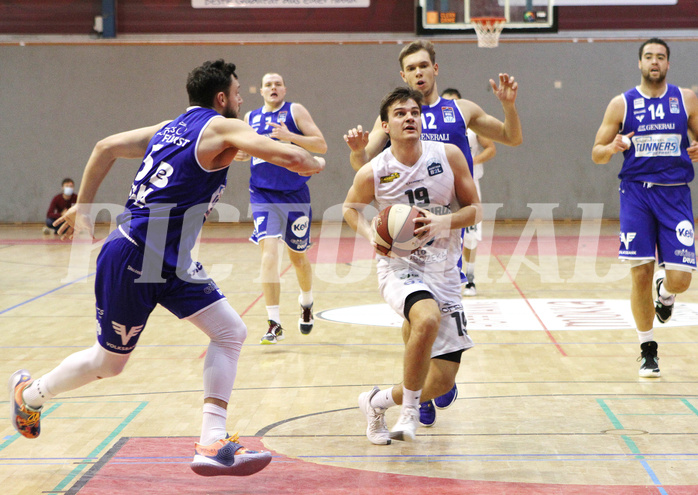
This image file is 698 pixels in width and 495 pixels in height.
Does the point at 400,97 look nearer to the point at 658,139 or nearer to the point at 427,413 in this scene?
the point at 427,413

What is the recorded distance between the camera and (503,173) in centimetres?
1764

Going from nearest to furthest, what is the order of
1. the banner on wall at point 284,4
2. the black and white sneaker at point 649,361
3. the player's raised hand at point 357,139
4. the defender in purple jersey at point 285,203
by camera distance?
the player's raised hand at point 357,139 < the black and white sneaker at point 649,361 < the defender in purple jersey at point 285,203 < the banner on wall at point 284,4

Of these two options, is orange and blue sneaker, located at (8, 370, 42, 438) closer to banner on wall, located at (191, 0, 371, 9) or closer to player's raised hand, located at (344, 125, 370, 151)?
player's raised hand, located at (344, 125, 370, 151)

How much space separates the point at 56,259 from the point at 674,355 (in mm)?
9708

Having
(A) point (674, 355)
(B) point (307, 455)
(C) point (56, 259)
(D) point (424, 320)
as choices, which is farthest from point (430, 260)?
(C) point (56, 259)

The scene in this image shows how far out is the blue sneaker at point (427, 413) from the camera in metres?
4.59

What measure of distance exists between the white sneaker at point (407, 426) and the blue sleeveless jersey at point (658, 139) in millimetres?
2799

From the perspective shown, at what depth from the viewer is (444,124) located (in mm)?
5277

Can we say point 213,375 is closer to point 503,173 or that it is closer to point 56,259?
point 56,259

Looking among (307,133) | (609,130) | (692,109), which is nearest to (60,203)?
(307,133)

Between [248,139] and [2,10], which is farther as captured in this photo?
[2,10]

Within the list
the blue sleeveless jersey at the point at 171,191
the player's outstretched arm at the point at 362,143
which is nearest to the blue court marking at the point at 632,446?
the player's outstretched arm at the point at 362,143

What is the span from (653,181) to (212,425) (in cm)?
368

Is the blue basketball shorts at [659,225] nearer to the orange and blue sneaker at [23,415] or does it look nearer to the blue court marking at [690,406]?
the blue court marking at [690,406]
